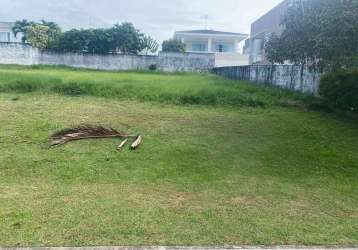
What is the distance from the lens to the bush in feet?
29.9

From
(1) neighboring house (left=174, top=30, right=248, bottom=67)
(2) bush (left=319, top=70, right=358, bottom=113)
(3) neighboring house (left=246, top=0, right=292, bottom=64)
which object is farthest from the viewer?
(1) neighboring house (left=174, top=30, right=248, bottom=67)

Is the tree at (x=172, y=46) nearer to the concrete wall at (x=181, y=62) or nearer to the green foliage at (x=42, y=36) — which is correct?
the concrete wall at (x=181, y=62)

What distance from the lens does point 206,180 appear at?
16.5ft

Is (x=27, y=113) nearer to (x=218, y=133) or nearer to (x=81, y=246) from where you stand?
(x=218, y=133)

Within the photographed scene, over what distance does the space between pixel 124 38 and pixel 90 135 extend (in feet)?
89.6

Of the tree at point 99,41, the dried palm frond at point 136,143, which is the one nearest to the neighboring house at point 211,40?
the tree at point 99,41

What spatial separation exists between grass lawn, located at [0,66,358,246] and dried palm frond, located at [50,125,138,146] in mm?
240

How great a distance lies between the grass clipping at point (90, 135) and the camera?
629 centimetres

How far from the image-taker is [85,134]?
21.8ft

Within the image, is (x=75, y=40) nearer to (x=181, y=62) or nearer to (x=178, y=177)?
(x=181, y=62)

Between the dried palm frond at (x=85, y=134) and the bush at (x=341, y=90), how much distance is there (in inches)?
227

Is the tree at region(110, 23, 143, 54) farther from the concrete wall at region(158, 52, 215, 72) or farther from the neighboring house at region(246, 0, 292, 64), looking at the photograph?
the neighboring house at region(246, 0, 292, 64)

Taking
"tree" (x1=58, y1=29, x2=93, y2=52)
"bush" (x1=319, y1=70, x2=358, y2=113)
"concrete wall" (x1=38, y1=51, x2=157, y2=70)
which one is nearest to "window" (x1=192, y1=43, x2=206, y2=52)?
"tree" (x1=58, y1=29, x2=93, y2=52)

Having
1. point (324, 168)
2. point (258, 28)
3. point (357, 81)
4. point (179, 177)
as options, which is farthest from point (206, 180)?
point (258, 28)
